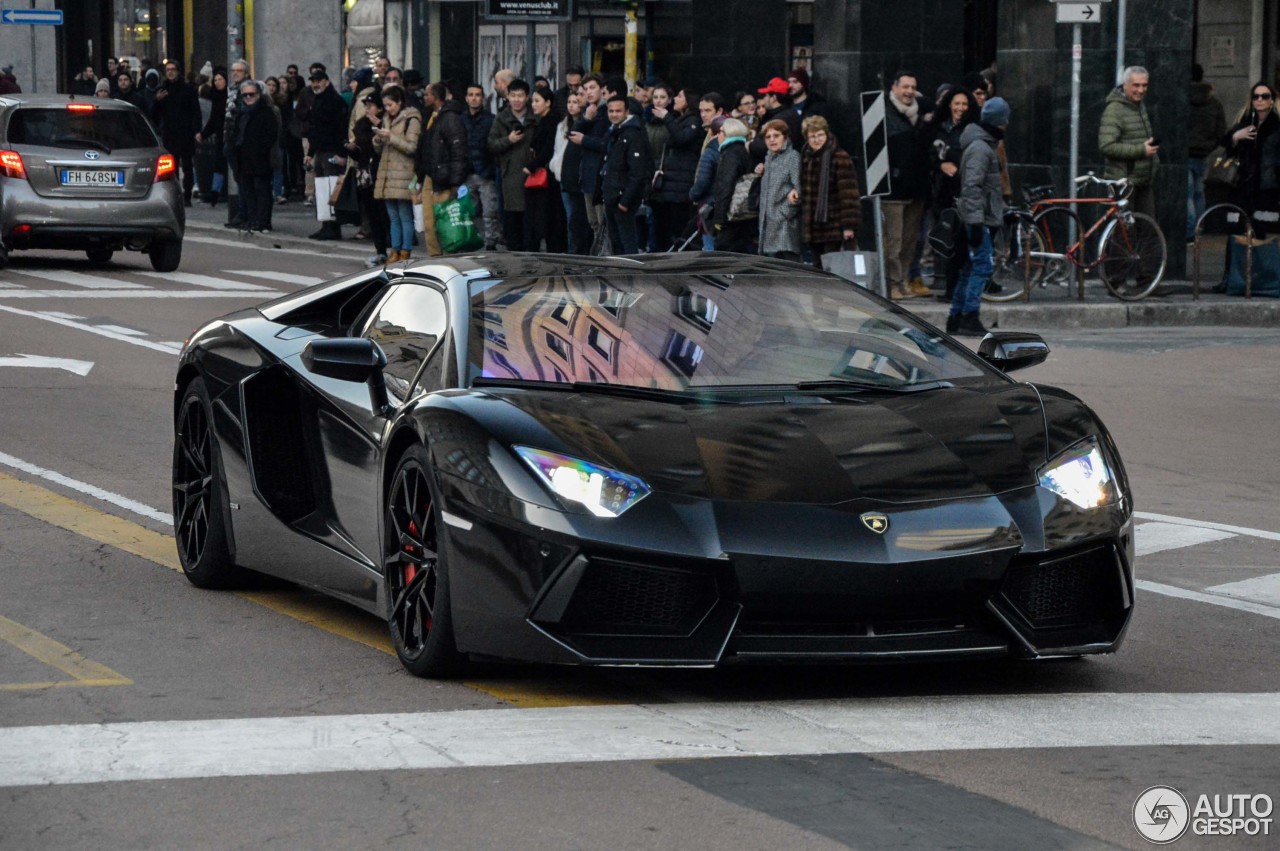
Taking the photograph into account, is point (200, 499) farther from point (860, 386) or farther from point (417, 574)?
point (860, 386)

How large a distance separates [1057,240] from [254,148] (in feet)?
38.1

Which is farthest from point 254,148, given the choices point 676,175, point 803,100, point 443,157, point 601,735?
point 601,735

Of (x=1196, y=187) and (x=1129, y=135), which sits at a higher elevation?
(x=1129, y=135)

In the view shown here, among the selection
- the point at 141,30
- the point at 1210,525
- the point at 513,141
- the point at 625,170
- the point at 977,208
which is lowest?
the point at 1210,525

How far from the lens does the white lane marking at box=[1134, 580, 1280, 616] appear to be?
7857 millimetres

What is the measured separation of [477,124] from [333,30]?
2100cm

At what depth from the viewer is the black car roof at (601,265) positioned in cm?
728

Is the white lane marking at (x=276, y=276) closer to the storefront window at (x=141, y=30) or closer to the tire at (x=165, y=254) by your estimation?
the tire at (x=165, y=254)

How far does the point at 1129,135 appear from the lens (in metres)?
20.7

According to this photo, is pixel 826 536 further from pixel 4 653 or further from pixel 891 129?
pixel 891 129

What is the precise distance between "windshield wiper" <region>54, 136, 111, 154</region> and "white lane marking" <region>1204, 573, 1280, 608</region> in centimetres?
1662

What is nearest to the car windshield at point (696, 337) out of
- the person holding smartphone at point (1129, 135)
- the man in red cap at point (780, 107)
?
the man in red cap at point (780, 107)

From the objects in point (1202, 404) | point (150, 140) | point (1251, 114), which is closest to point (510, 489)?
point (1202, 404)

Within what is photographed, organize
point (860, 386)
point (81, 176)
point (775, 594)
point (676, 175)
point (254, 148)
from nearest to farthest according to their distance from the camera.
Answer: point (775, 594) → point (860, 386) → point (676, 175) → point (81, 176) → point (254, 148)
